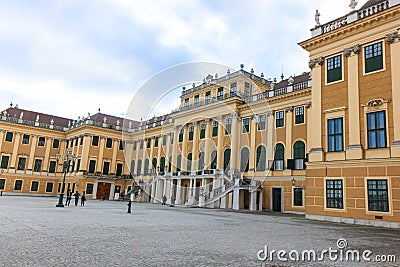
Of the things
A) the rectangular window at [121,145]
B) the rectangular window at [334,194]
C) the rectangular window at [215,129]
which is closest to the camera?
the rectangular window at [334,194]

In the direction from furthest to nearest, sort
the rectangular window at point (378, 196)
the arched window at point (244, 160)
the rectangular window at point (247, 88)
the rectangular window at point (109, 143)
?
the rectangular window at point (109, 143) → the rectangular window at point (247, 88) → the arched window at point (244, 160) → the rectangular window at point (378, 196)

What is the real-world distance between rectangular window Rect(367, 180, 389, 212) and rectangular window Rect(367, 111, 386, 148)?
7.73 ft

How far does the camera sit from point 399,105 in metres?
19.5

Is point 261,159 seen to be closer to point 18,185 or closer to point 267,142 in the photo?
point 267,142

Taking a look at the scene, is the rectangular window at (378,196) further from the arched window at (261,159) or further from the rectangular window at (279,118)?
the arched window at (261,159)

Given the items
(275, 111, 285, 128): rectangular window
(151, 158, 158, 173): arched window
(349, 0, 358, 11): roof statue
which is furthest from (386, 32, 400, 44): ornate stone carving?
(151, 158, 158, 173): arched window

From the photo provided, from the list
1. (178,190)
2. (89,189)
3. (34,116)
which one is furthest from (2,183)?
(178,190)

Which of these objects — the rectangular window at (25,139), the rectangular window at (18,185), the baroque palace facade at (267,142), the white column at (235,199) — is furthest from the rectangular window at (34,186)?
the white column at (235,199)

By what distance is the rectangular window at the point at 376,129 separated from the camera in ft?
66.1

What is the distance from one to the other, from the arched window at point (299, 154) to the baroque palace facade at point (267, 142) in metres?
0.10

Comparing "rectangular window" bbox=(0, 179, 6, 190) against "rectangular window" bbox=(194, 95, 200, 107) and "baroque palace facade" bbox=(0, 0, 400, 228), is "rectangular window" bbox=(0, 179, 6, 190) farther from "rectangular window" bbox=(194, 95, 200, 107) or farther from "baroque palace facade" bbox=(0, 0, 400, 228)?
"rectangular window" bbox=(194, 95, 200, 107)

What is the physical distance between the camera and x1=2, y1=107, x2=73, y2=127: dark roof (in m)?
62.5

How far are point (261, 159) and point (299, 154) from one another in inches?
195

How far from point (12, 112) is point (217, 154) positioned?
147 ft
